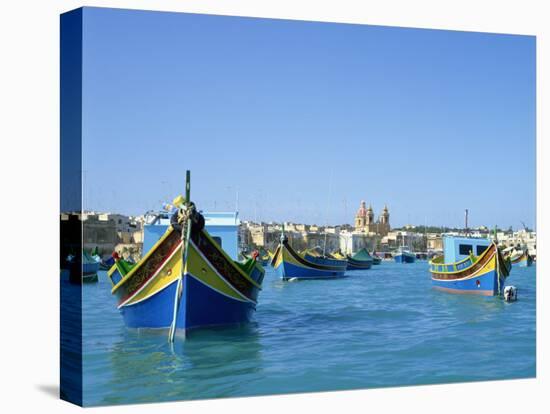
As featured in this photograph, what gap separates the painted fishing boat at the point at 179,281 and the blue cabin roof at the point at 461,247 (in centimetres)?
1035

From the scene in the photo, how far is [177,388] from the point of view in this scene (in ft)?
27.5

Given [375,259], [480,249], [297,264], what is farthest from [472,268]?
[375,259]

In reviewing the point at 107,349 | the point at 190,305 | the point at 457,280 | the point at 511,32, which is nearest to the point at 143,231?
the point at 190,305

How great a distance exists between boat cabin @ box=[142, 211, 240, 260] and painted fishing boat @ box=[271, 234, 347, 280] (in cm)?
1474

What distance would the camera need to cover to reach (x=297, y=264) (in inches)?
1145

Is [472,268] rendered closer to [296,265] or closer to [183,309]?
[296,265]

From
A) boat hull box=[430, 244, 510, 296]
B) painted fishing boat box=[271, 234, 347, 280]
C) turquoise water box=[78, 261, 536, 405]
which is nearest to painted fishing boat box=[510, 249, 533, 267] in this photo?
boat hull box=[430, 244, 510, 296]

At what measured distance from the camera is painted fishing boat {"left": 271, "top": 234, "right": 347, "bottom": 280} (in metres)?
28.4

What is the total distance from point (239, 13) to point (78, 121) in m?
2.32

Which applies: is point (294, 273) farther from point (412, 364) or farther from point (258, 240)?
point (412, 364)

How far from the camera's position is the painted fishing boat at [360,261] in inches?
1691

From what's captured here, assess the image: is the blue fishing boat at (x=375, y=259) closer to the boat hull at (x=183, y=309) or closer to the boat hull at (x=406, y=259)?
the boat hull at (x=406, y=259)

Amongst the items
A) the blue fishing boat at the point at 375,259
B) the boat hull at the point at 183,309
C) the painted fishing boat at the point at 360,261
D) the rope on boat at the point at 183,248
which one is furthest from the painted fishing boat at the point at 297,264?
the rope on boat at the point at 183,248

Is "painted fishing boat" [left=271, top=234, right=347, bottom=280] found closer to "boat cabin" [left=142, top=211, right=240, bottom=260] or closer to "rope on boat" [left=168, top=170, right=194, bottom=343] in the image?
"boat cabin" [left=142, top=211, right=240, bottom=260]
